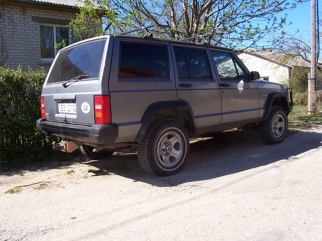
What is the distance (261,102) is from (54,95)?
4.03 metres

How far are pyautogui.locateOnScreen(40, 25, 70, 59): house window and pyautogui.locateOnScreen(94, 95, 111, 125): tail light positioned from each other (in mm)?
9092

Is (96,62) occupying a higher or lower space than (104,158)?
higher

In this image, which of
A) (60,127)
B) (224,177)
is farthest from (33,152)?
(224,177)

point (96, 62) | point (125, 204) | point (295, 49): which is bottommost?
point (125, 204)

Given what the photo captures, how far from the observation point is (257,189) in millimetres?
4445

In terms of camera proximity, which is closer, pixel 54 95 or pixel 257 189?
pixel 257 189

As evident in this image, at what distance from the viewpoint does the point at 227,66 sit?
638cm

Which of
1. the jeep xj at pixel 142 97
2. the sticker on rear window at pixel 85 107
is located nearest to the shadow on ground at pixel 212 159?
the jeep xj at pixel 142 97

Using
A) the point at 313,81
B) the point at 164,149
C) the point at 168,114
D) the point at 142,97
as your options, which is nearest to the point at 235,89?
the point at 168,114

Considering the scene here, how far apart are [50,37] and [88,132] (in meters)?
9.56

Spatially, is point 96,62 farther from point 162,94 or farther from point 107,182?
point 107,182

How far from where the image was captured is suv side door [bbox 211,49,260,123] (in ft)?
19.9

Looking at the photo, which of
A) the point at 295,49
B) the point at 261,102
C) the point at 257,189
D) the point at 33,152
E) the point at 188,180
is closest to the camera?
the point at 257,189

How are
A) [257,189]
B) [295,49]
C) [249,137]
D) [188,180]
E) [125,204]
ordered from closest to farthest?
1. [125,204]
2. [257,189]
3. [188,180]
4. [249,137]
5. [295,49]
